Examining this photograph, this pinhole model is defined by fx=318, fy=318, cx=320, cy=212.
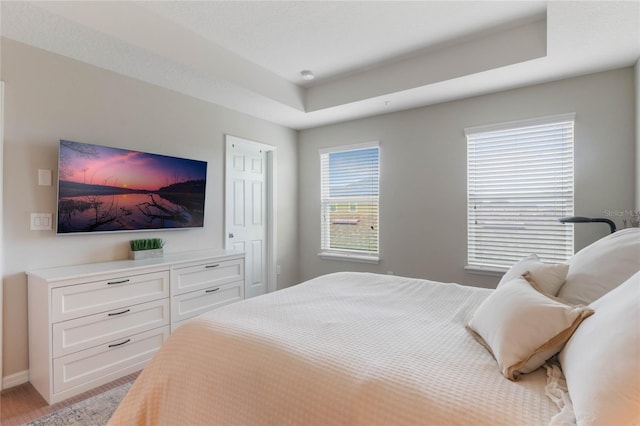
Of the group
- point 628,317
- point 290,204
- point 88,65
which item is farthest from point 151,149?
point 628,317

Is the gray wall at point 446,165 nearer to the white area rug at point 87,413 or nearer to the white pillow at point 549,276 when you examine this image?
the white pillow at point 549,276

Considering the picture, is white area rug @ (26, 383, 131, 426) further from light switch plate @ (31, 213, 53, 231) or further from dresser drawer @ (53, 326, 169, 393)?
light switch plate @ (31, 213, 53, 231)

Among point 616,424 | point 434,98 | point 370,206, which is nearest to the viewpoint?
point 616,424

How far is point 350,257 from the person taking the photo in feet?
14.3

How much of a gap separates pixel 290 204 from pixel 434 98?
2.42 meters

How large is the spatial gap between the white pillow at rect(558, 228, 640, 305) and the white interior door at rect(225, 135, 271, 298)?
132 inches

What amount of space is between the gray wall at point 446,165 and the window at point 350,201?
0.38ft

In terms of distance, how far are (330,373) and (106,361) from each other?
7.12 ft

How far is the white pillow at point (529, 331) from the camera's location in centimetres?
99

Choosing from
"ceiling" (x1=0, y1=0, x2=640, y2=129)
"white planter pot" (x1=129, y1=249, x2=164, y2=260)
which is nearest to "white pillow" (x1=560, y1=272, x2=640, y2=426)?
"ceiling" (x1=0, y1=0, x2=640, y2=129)

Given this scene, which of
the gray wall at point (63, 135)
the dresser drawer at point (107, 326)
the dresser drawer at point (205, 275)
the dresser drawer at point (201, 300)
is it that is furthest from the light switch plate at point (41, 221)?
the dresser drawer at point (201, 300)

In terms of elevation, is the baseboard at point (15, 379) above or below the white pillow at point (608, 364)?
below

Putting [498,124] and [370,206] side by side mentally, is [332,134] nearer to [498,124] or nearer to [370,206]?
[370,206]

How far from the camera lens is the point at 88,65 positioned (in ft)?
8.80
